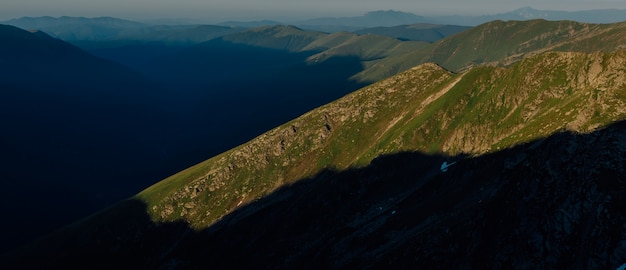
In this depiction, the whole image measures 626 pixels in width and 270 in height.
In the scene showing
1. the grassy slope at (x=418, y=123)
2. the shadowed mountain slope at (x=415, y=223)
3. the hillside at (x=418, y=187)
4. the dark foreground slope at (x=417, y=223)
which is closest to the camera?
the dark foreground slope at (x=417, y=223)

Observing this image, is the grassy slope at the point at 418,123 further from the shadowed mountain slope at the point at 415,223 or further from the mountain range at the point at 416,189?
the shadowed mountain slope at the point at 415,223

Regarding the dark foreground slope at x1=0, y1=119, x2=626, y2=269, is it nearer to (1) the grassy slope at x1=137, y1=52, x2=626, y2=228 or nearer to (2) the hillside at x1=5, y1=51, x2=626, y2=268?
(2) the hillside at x1=5, y1=51, x2=626, y2=268

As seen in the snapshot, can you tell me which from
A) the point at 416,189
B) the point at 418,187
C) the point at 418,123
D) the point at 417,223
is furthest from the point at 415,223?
the point at 418,123

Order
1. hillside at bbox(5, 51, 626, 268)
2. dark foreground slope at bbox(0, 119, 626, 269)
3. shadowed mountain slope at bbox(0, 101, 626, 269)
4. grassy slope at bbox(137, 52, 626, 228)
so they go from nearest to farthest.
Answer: dark foreground slope at bbox(0, 119, 626, 269)
shadowed mountain slope at bbox(0, 101, 626, 269)
hillside at bbox(5, 51, 626, 268)
grassy slope at bbox(137, 52, 626, 228)

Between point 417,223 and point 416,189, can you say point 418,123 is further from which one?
point 417,223

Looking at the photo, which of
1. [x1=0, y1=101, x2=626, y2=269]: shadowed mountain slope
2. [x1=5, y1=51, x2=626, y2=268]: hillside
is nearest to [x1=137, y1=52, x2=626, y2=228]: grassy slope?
[x1=5, y1=51, x2=626, y2=268]: hillside

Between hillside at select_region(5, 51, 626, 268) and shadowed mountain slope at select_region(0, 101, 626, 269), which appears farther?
hillside at select_region(5, 51, 626, 268)

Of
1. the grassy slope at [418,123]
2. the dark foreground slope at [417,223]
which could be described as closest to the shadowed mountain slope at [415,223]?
the dark foreground slope at [417,223]
